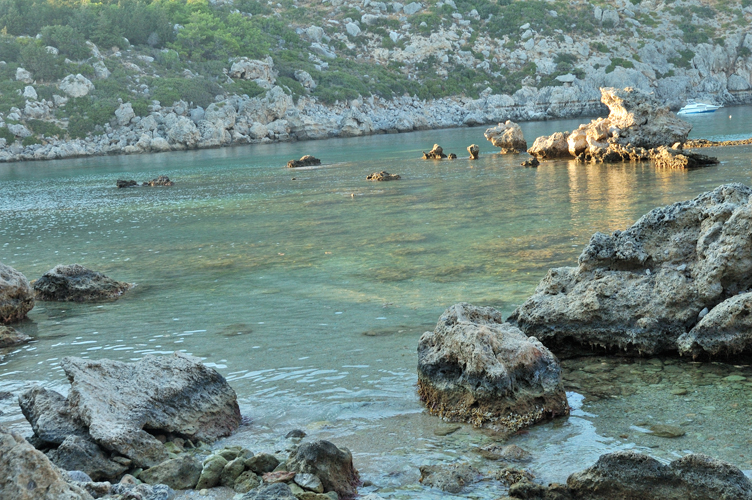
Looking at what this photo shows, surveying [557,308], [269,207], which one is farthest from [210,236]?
[557,308]

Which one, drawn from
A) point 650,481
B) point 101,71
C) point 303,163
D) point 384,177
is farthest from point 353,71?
point 650,481

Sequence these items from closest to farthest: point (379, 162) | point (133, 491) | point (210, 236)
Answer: point (133, 491)
point (210, 236)
point (379, 162)

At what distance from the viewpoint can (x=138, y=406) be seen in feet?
19.8

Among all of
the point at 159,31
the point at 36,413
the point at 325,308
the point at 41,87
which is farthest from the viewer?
the point at 159,31

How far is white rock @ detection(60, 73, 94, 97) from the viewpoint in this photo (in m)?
71.0

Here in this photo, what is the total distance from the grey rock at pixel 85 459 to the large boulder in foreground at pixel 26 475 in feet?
4.27

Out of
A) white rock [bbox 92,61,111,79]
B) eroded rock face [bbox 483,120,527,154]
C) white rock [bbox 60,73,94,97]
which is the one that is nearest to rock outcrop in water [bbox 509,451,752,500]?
eroded rock face [bbox 483,120,527,154]

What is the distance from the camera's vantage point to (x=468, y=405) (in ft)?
20.4

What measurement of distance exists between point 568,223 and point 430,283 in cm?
596

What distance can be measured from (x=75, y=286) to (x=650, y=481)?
1025 cm

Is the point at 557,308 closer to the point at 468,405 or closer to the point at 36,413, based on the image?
the point at 468,405

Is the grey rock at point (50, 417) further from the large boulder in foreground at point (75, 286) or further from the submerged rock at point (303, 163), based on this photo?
the submerged rock at point (303, 163)

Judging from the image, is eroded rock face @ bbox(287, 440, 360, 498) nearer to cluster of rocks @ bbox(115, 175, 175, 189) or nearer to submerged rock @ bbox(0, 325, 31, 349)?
submerged rock @ bbox(0, 325, 31, 349)

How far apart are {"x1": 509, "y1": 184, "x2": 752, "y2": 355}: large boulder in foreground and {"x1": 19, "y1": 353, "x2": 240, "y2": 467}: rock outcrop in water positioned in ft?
11.8
